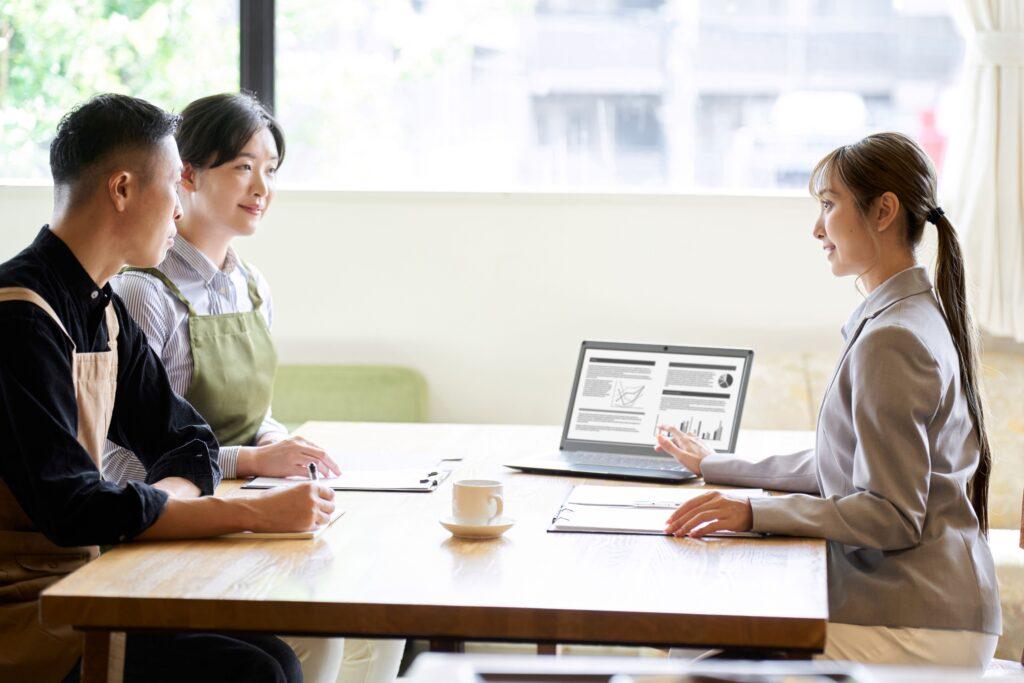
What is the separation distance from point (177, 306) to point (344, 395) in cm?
124

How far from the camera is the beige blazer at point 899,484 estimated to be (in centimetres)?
164

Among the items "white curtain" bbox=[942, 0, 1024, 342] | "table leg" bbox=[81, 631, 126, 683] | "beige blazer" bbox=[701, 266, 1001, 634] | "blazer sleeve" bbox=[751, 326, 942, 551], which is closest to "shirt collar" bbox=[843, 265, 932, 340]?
"beige blazer" bbox=[701, 266, 1001, 634]

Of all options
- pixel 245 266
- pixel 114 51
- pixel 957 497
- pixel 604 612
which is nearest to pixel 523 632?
pixel 604 612

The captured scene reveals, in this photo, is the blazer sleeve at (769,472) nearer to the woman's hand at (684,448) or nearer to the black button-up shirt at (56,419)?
the woman's hand at (684,448)

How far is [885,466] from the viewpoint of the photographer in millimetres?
1639

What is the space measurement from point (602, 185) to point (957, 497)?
207 cm

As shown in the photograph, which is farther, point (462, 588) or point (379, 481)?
point (379, 481)

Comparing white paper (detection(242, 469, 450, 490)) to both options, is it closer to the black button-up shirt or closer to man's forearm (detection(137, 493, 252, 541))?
the black button-up shirt

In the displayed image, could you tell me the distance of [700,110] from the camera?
367 cm

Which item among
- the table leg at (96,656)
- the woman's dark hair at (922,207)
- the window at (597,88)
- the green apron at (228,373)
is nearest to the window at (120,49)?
the window at (597,88)

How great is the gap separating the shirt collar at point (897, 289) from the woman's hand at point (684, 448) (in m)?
0.39

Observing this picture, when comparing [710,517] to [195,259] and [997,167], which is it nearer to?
[195,259]

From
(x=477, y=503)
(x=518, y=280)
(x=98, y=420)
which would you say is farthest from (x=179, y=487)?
(x=518, y=280)

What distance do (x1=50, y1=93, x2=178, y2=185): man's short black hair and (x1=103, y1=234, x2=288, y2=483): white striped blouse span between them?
0.42m
